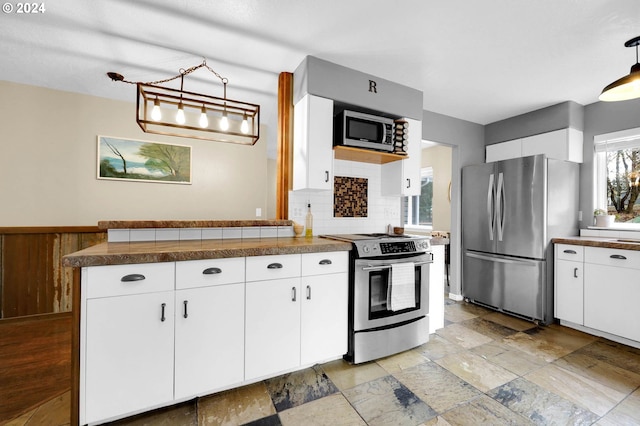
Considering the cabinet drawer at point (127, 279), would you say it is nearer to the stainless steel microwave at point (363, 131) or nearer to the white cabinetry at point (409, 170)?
the stainless steel microwave at point (363, 131)

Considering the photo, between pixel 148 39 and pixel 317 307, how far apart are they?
2540 mm

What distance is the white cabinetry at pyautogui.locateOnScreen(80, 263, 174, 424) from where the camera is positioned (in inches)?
58.0

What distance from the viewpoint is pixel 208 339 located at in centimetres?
171

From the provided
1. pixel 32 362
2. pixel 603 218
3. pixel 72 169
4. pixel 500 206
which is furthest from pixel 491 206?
pixel 72 169

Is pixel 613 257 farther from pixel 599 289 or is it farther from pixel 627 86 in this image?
pixel 627 86

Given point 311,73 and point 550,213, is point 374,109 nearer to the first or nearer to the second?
point 311,73

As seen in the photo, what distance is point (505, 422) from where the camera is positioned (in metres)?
1.62

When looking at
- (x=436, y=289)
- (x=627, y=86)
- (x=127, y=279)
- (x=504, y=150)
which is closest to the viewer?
(x=127, y=279)

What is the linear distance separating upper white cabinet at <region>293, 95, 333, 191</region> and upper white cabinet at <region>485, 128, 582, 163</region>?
2.94 m

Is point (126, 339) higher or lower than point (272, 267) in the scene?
lower

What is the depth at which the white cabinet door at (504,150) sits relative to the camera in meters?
3.88

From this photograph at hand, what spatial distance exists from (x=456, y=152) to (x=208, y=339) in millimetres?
3901

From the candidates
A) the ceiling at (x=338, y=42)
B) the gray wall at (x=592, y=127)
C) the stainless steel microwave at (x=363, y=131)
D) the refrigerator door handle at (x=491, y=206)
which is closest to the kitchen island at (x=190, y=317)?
the stainless steel microwave at (x=363, y=131)

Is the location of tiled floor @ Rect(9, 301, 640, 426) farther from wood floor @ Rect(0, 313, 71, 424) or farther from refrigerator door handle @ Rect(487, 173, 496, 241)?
refrigerator door handle @ Rect(487, 173, 496, 241)
